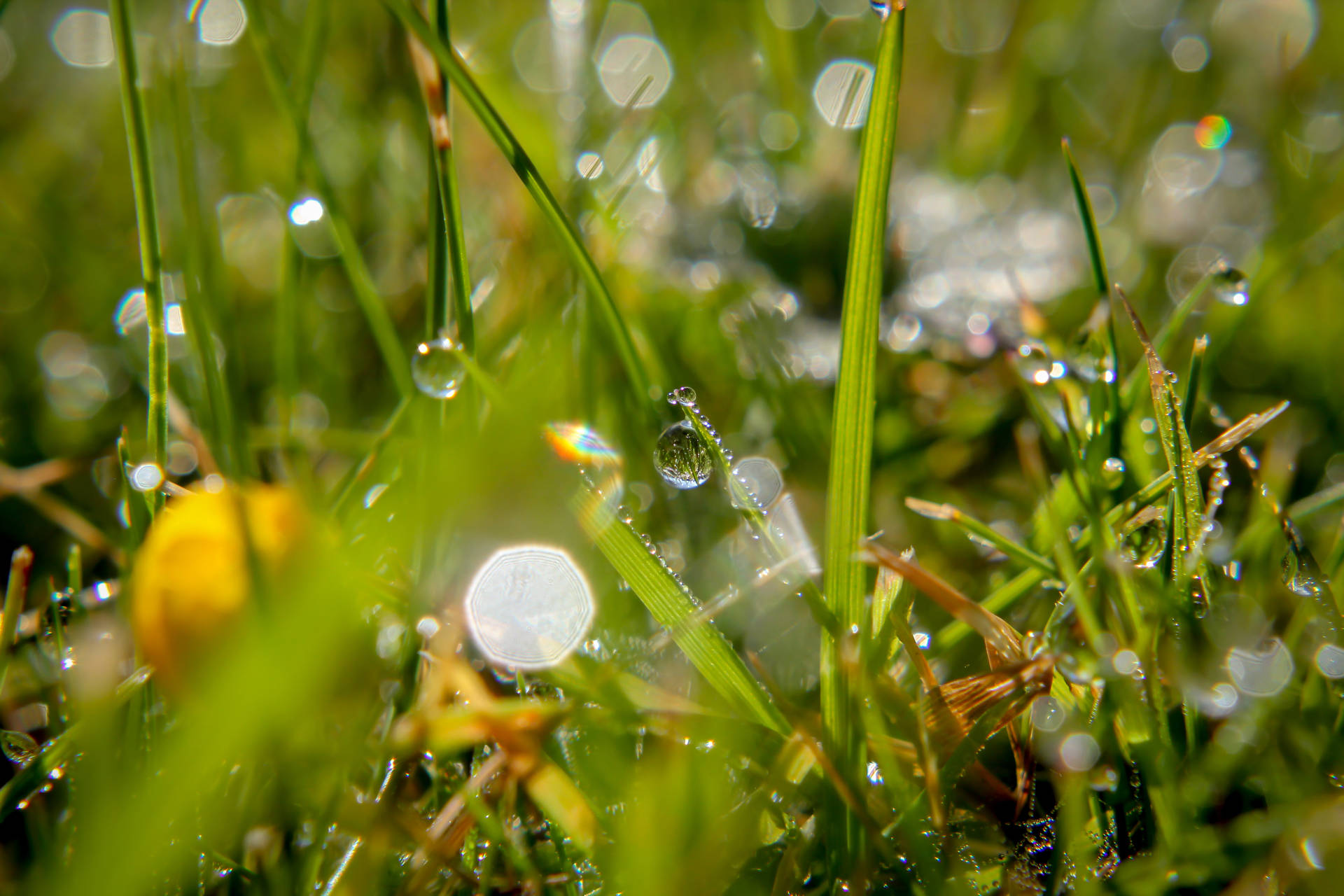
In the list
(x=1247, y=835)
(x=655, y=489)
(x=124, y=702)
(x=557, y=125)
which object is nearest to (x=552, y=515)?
(x=655, y=489)

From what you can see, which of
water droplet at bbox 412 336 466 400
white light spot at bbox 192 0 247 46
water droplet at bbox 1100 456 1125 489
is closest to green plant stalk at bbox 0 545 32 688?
water droplet at bbox 412 336 466 400

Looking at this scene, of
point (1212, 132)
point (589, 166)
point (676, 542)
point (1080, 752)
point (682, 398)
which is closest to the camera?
point (1080, 752)

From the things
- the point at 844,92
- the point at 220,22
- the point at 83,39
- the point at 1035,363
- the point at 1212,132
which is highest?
the point at 83,39

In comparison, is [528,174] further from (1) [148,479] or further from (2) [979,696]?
(2) [979,696]

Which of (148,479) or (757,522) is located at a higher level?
(148,479)

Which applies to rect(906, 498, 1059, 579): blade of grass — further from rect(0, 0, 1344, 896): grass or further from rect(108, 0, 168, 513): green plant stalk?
rect(108, 0, 168, 513): green plant stalk

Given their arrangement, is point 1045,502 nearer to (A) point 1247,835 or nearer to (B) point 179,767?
(A) point 1247,835

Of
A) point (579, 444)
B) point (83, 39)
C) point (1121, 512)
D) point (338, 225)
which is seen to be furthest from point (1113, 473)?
point (83, 39)
